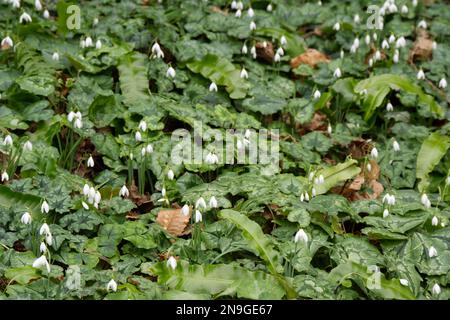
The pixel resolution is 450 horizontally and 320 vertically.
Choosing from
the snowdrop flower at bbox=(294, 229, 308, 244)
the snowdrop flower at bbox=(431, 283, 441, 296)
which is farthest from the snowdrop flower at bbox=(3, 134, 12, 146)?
the snowdrop flower at bbox=(431, 283, 441, 296)

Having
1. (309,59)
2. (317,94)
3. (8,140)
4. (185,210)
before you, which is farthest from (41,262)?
(309,59)

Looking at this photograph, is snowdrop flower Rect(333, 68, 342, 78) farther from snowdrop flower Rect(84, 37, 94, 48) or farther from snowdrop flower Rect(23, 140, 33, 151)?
snowdrop flower Rect(23, 140, 33, 151)

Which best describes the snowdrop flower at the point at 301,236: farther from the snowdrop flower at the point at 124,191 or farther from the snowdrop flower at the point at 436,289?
the snowdrop flower at the point at 124,191

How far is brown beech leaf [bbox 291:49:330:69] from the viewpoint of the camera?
6.44 m

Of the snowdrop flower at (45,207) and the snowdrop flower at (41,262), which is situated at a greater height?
the snowdrop flower at (45,207)

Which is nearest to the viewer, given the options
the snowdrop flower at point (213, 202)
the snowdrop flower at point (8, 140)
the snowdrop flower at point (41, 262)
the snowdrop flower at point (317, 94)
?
the snowdrop flower at point (41, 262)

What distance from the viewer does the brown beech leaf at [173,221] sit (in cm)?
468

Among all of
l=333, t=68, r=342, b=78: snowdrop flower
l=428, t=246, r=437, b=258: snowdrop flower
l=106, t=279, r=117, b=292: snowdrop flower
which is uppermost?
l=333, t=68, r=342, b=78: snowdrop flower

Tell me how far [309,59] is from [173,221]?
2.34 metres

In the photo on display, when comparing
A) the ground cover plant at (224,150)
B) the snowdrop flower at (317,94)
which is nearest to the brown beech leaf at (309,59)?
the ground cover plant at (224,150)

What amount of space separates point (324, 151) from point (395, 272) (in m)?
1.34

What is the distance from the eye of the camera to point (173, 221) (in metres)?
4.71

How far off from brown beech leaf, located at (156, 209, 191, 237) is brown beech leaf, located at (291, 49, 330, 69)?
2.18 m

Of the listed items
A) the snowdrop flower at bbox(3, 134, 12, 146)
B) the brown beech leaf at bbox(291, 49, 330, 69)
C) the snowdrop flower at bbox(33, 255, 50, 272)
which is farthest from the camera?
the brown beech leaf at bbox(291, 49, 330, 69)
